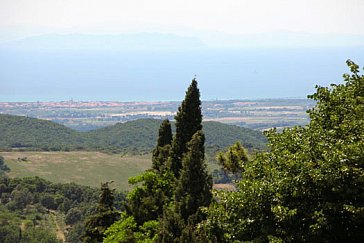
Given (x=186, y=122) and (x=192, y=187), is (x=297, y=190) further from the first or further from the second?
(x=186, y=122)

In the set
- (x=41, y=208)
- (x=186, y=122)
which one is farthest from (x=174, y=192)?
(x=41, y=208)

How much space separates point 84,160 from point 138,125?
4386cm

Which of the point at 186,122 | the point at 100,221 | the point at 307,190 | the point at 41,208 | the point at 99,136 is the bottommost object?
the point at 41,208

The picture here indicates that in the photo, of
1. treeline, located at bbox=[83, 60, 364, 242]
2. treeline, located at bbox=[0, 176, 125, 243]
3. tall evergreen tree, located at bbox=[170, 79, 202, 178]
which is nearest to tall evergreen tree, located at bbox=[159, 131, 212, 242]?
treeline, located at bbox=[83, 60, 364, 242]

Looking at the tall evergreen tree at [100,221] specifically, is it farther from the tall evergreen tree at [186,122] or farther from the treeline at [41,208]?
the treeline at [41,208]

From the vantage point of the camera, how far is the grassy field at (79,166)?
311ft

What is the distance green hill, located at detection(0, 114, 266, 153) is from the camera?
12731 centimetres

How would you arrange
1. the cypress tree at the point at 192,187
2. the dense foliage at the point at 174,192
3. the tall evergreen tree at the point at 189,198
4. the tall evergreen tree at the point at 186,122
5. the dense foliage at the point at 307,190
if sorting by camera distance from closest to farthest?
the dense foliage at the point at 307,190
the tall evergreen tree at the point at 189,198
the dense foliage at the point at 174,192
the cypress tree at the point at 192,187
the tall evergreen tree at the point at 186,122

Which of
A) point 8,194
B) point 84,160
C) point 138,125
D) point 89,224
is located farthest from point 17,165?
point 89,224

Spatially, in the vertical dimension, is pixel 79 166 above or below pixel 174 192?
below

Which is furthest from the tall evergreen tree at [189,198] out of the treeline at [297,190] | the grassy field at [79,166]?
the grassy field at [79,166]

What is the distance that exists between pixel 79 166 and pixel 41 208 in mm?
30129

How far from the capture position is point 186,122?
22938mm

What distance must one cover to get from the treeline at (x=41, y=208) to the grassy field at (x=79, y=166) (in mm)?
12847
